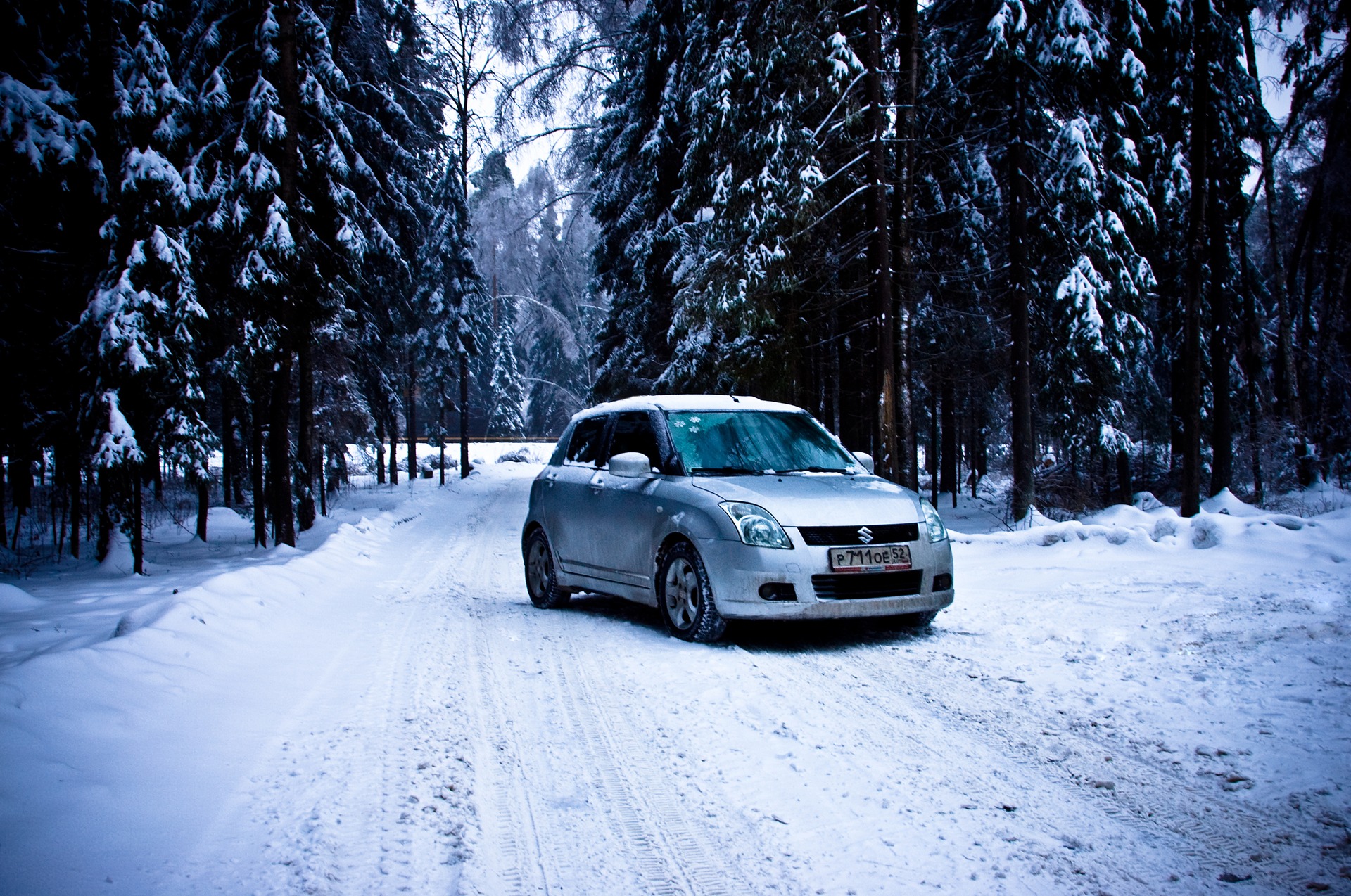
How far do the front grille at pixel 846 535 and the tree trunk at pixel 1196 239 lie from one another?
13060 mm

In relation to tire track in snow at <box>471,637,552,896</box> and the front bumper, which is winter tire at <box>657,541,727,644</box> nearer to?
the front bumper

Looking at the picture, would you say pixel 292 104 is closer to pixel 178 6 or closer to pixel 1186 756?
pixel 178 6

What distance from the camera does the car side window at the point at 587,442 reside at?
325 inches

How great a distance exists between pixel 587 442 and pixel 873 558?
11.7ft

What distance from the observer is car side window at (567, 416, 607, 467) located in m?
8.27

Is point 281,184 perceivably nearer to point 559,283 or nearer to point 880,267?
point 880,267

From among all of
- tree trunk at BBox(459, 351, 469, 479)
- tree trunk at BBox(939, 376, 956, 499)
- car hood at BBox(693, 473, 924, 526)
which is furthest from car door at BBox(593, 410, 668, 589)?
tree trunk at BBox(459, 351, 469, 479)

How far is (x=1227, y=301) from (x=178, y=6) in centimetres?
2534

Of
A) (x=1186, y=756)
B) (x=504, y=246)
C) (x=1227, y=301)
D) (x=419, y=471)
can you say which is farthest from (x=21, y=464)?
(x=419, y=471)

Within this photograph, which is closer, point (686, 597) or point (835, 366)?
point (686, 597)

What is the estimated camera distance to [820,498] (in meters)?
6.16

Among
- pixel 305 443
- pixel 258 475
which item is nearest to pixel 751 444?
pixel 258 475

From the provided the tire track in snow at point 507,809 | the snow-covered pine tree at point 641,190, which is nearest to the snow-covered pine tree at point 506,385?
the snow-covered pine tree at point 641,190

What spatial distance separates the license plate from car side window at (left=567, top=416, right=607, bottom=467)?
9.74 feet
